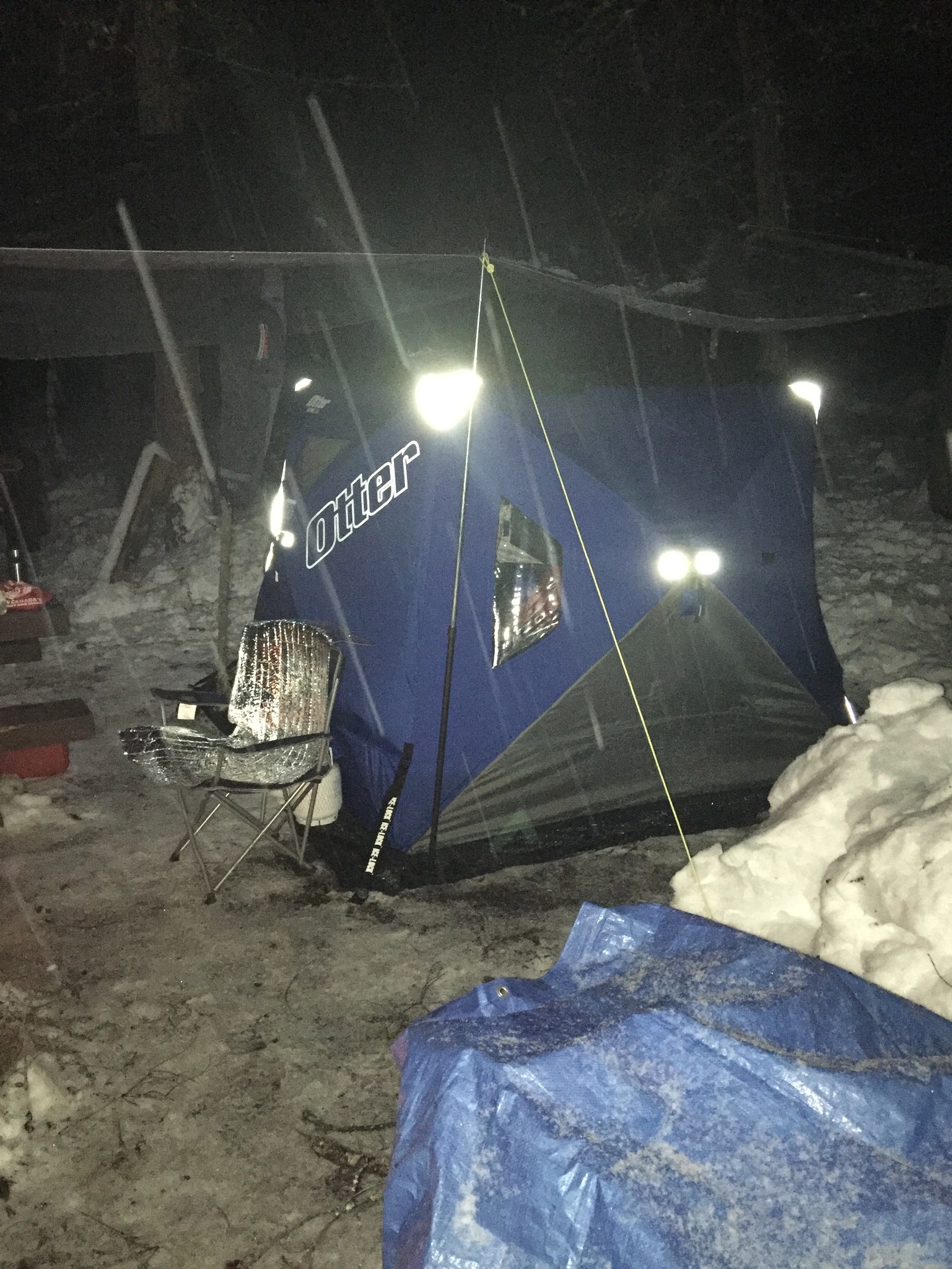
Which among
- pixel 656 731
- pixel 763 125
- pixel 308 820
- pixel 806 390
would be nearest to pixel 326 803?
pixel 308 820

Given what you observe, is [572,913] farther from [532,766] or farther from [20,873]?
[20,873]

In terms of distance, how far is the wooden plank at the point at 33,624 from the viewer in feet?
18.5

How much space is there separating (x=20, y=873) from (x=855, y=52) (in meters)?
10.8

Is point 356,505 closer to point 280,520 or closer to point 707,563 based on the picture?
point 280,520

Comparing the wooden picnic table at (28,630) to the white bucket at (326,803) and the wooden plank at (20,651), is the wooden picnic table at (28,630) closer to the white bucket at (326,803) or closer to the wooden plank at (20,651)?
the wooden plank at (20,651)

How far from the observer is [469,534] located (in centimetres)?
387

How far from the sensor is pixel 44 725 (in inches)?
183

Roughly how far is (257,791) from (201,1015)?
1092mm

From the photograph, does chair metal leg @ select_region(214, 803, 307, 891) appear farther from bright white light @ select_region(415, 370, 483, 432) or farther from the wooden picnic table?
the wooden picnic table

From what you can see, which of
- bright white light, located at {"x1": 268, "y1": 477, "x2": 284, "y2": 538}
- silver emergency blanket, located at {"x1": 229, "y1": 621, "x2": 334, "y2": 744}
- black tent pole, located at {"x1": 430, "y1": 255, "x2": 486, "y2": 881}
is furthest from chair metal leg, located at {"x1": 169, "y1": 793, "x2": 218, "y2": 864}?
bright white light, located at {"x1": 268, "y1": 477, "x2": 284, "y2": 538}

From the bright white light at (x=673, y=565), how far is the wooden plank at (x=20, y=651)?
151 inches

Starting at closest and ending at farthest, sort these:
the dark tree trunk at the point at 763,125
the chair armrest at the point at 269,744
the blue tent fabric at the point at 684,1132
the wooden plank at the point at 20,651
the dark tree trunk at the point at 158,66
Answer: the blue tent fabric at the point at 684,1132
the chair armrest at the point at 269,744
the wooden plank at the point at 20,651
the dark tree trunk at the point at 763,125
the dark tree trunk at the point at 158,66

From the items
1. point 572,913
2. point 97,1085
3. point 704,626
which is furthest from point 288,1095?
point 704,626

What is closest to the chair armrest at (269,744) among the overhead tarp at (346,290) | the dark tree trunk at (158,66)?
the overhead tarp at (346,290)
